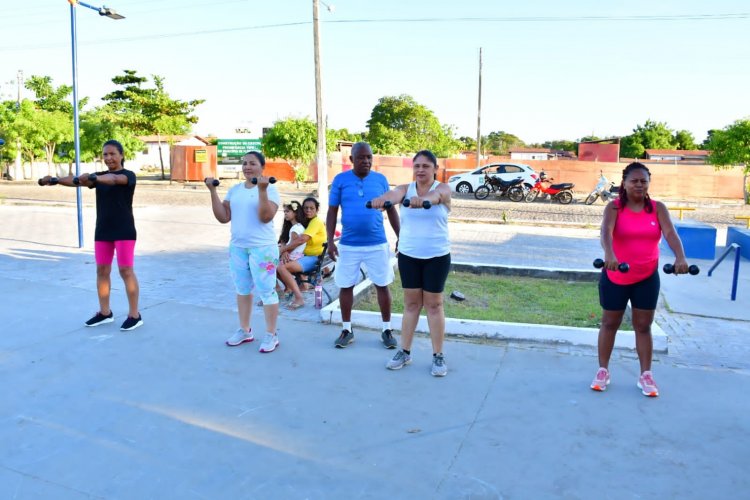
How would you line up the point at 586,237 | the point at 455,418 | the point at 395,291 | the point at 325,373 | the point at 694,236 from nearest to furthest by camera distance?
the point at 455,418 < the point at 325,373 < the point at 395,291 < the point at 694,236 < the point at 586,237

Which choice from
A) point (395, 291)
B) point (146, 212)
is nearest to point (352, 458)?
point (395, 291)

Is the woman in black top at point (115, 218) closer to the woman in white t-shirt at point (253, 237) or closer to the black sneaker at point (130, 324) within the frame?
the black sneaker at point (130, 324)

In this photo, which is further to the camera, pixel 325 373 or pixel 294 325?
pixel 294 325

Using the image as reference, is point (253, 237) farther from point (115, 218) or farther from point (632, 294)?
point (632, 294)

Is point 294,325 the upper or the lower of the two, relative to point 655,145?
lower

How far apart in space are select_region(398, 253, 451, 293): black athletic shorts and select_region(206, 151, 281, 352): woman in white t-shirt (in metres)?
1.18

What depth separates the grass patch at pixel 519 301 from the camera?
641cm

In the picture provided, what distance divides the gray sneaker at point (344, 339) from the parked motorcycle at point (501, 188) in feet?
65.2

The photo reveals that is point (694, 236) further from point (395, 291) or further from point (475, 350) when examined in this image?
point (475, 350)

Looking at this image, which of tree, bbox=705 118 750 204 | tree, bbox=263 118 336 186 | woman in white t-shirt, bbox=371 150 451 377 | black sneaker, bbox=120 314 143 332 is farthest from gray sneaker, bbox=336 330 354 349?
tree, bbox=263 118 336 186

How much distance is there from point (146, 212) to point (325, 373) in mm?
14028

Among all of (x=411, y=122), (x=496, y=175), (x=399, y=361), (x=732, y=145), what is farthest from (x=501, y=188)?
Answer: (x=411, y=122)

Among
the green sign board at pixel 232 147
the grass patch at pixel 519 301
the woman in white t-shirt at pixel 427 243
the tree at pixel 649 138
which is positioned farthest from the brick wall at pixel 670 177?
the tree at pixel 649 138

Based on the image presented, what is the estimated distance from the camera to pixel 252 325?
6.07 meters
